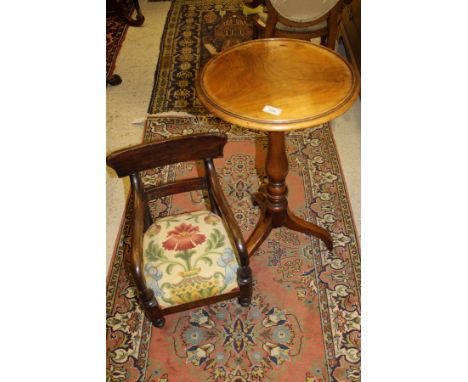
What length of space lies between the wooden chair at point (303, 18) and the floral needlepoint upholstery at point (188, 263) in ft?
5.97

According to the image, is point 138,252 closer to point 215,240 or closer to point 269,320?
point 215,240

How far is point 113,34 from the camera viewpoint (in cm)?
493

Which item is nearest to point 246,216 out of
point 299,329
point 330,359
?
point 299,329

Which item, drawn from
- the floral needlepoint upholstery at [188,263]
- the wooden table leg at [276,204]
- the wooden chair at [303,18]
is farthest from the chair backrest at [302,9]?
the floral needlepoint upholstery at [188,263]

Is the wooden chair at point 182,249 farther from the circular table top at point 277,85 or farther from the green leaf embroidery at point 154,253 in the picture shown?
the circular table top at point 277,85

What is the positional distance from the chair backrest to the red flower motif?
72.7 inches

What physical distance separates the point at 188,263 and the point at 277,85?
2.96 feet

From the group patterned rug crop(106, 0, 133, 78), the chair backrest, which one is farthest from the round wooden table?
patterned rug crop(106, 0, 133, 78)

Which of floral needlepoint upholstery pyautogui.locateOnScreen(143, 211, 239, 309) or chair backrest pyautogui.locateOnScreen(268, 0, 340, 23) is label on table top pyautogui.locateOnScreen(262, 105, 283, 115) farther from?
chair backrest pyautogui.locateOnScreen(268, 0, 340, 23)

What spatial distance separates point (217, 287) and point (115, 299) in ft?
2.38

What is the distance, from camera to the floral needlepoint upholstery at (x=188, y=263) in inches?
77.8

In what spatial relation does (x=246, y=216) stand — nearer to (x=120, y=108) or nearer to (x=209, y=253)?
(x=209, y=253)

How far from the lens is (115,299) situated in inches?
95.8

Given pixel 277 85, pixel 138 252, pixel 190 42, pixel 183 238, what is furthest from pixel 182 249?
pixel 190 42
